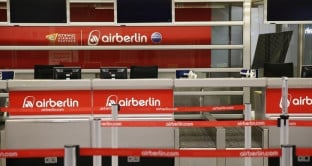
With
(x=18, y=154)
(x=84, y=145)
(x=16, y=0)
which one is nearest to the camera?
(x=18, y=154)

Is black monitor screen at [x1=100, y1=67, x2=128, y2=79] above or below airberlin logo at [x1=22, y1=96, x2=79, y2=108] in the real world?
above

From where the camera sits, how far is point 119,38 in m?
9.98

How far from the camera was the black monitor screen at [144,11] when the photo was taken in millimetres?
8789

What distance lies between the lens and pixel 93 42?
9961 millimetres

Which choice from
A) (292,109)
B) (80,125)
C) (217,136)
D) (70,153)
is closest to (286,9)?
(292,109)

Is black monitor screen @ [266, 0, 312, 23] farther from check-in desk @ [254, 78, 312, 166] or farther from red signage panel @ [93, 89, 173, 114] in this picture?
red signage panel @ [93, 89, 173, 114]

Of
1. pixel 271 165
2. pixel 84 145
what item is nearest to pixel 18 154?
pixel 84 145

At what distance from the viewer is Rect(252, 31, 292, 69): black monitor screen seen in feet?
27.9

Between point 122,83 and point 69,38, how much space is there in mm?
4830

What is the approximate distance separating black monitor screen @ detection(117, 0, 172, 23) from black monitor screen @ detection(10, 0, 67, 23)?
3.40 feet

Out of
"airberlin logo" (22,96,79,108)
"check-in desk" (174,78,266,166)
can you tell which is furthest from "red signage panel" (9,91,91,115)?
"check-in desk" (174,78,266,166)

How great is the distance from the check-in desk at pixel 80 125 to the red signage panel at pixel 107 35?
4.62 meters

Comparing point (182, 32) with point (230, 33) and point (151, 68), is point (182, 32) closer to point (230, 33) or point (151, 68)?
point (230, 33)

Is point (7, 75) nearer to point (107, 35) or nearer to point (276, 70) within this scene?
point (107, 35)
